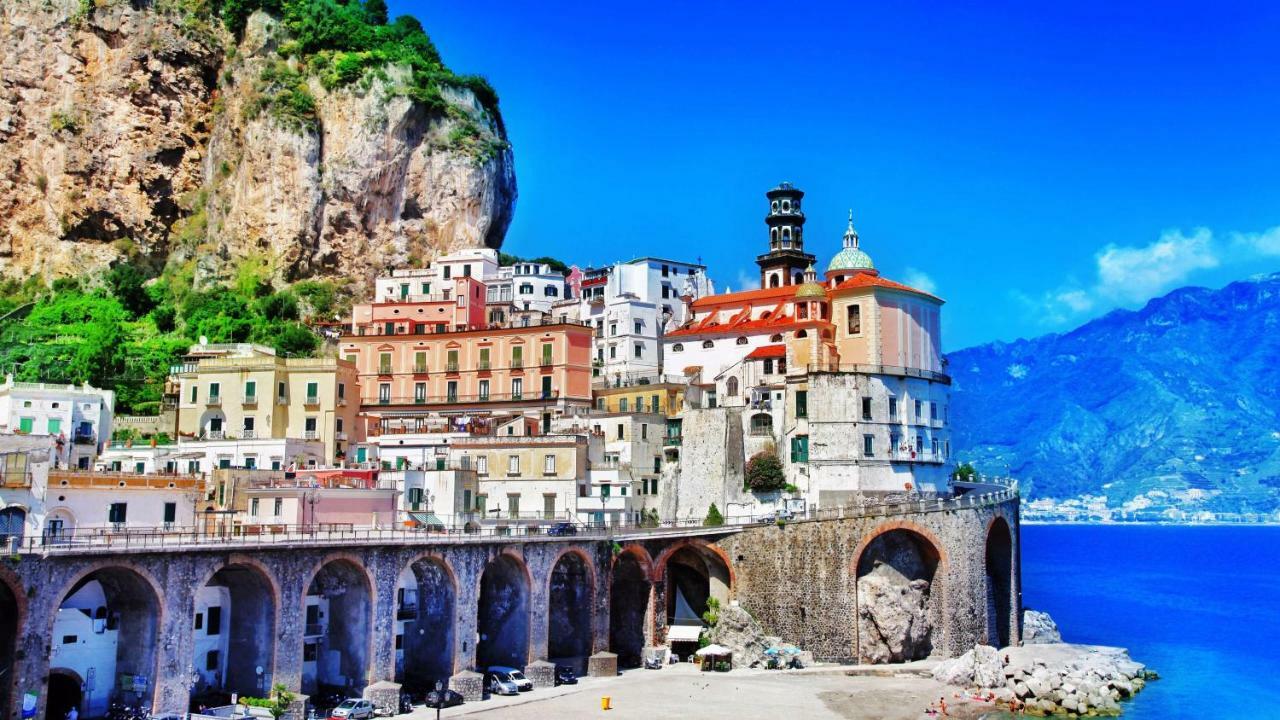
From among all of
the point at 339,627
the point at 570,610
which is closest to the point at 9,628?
the point at 339,627

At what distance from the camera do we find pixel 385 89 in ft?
347

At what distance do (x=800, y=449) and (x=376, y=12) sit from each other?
68039mm

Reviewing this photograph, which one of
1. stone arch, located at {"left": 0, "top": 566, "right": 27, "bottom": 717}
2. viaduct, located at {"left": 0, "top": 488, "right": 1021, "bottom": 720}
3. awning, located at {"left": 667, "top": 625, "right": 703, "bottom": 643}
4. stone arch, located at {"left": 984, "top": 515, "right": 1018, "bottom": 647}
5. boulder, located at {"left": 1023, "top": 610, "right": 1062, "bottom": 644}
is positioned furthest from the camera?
boulder, located at {"left": 1023, "top": 610, "right": 1062, "bottom": 644}

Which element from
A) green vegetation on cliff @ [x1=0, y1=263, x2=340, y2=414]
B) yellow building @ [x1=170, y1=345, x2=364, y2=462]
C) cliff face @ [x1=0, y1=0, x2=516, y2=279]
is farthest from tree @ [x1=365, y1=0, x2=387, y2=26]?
yellow building @ [x1=170, y1=345, x2=364, y2=462]

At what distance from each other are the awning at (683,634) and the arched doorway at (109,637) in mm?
29031

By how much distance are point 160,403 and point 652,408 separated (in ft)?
102

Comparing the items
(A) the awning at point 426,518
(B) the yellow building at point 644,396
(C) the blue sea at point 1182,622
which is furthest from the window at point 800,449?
(C) the blue sea at point 1182,622

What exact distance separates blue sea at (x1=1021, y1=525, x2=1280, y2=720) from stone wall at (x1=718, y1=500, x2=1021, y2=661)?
370 inches

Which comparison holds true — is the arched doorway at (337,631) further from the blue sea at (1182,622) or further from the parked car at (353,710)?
the blue sea at (1182,622)

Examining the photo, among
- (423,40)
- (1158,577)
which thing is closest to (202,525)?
(423,40)

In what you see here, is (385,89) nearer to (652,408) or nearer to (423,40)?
(423,40)

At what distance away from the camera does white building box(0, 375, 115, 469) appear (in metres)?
66.7

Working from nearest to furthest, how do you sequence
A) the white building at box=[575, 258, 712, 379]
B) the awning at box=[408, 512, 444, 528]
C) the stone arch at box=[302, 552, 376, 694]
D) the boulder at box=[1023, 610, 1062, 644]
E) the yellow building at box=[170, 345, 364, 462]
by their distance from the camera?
1. the stone arch at box=[302, 552, 376, 694]
2. the awning at box=[408, 512, 444, 528]
3. the boulder at box=[1023, 610, 1062, 644]
4. the yellow building at box=[170, 345, 364, 462]
5. the white building at box=[575, 258, 712, 379]

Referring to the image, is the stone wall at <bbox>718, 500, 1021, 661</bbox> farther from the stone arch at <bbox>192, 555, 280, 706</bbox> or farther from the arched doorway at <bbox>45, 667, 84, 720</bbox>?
the arched doorway at <bbox>45, 667, 84, 720</bbox>
